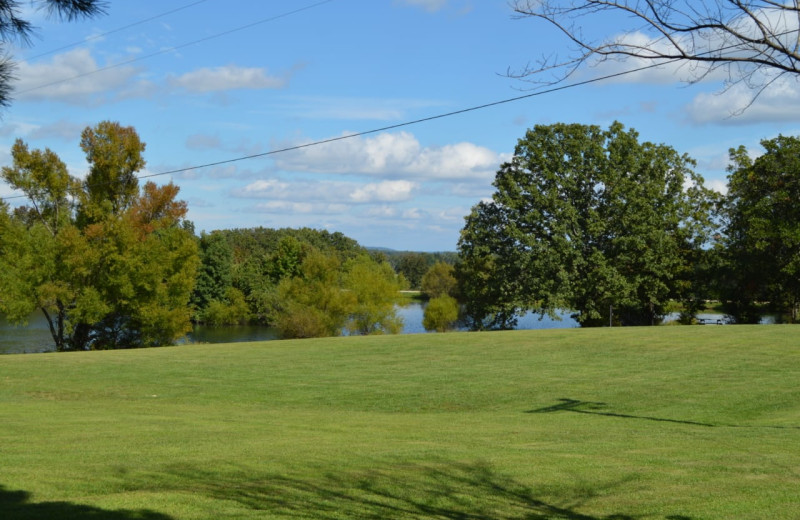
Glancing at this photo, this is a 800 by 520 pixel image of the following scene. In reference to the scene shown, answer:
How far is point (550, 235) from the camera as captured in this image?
42781 millimetres

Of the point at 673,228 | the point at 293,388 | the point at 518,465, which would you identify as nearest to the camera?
the point at 518,465

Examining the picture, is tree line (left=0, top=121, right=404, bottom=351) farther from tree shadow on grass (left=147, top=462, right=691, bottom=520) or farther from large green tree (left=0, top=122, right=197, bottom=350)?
tree shadow on grass (left=147, top=462, right=691, bottom=520)

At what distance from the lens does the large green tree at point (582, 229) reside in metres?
41.7

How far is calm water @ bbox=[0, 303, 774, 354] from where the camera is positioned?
145ft

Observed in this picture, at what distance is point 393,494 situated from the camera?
774 cm

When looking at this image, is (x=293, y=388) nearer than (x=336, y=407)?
No

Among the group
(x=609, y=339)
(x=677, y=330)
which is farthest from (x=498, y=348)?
(x=677, y=330)

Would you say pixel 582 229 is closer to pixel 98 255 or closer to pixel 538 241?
pixel 538 241

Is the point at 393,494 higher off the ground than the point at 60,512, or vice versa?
the point at 60,512

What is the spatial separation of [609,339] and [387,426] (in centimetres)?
1747

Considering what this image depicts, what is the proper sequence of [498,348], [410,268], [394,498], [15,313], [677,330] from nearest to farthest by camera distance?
[394,498], [498,348], [677,330], [15,313], [410,268]

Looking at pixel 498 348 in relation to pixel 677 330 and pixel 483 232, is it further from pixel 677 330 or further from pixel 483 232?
pixel 483 232

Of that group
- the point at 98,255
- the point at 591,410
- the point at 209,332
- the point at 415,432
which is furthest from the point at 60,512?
the point at 209,332

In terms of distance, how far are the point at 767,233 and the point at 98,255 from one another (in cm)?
3866
